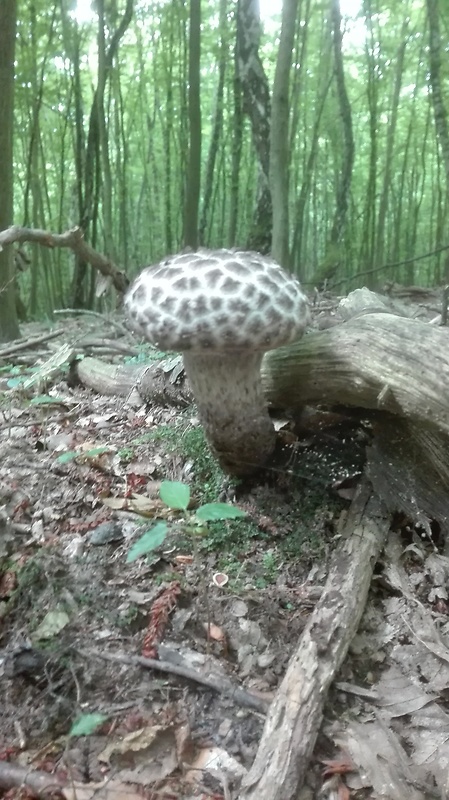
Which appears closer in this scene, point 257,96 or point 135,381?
point 135,381

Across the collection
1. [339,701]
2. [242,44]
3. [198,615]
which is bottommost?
[339,701]

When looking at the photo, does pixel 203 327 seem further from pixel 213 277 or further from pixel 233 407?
pixel 233 407

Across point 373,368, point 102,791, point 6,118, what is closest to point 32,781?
point 102,791

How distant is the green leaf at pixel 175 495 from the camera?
5.59ft

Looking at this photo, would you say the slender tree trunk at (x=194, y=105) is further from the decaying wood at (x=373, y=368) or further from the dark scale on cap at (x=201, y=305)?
the dark scale on cap at (x=201, y=305)

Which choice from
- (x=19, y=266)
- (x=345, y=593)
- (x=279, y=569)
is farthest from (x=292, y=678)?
(x=19, y=266)

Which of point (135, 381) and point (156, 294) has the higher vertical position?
point (156, 294)

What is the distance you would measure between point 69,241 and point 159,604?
2.67 metres

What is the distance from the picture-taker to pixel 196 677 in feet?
5.73

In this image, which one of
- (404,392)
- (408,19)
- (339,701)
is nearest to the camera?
(339,701)

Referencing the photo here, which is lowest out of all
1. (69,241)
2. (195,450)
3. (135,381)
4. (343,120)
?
(195,450)

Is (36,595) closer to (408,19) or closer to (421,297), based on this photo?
(421,297)

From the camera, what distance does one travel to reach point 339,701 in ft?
5.87

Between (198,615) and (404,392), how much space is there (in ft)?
3.50
